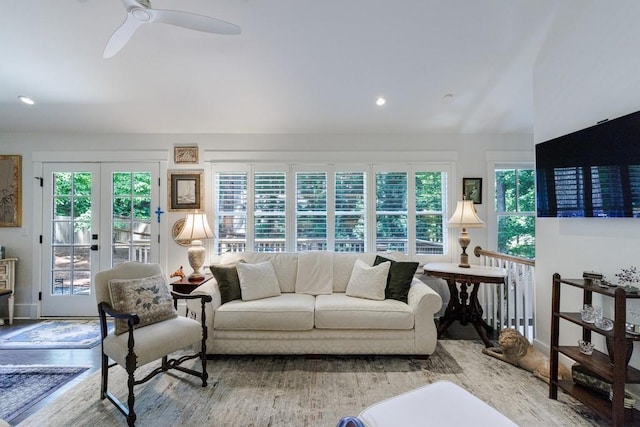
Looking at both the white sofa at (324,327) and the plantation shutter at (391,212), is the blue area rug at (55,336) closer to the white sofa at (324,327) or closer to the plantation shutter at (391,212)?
the white sofa at (324,327)

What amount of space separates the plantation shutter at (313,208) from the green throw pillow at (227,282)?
1.14 metres

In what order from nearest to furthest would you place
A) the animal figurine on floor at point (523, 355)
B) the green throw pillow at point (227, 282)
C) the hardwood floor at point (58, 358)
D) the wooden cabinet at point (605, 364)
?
the wooden cabinet at point (605, 364), the animal figurine on floor at point (523, 355), the hardwood floor at point (58, 358), the green throw pillow at point (227, 282)

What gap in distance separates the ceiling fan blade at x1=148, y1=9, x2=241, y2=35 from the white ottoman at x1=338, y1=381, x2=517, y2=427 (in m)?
2.31

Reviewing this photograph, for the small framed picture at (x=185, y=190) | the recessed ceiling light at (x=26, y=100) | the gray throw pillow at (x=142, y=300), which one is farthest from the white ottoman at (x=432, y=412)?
the recessed ceiling light at (x=26, y=100)

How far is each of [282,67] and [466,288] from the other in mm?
3052

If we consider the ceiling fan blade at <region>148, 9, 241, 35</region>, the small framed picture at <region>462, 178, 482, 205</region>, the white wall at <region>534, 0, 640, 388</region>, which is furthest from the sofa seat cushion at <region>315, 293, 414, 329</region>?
the ceiling fan blade at <region>148, 9, 241, 35</region>

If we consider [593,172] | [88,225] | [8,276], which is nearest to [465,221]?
[593,172]

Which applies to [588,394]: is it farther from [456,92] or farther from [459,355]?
[456,92]

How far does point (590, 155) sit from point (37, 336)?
18.1 ft

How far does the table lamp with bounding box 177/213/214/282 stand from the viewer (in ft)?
11.3

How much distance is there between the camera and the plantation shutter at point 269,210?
155 inches

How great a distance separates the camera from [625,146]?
189cm

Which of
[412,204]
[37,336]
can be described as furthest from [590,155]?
[37,336]

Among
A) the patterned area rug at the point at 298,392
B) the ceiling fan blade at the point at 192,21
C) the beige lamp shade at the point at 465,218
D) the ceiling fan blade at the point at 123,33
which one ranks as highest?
the ceiling fan blade at the point at 192,21
